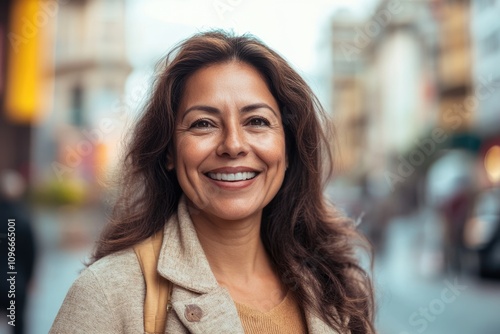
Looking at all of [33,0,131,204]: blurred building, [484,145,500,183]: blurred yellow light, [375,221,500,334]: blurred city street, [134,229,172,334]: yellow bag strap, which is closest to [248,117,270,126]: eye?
[134,229,172,334]: yellow bag strap

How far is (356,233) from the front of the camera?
2.76 metres

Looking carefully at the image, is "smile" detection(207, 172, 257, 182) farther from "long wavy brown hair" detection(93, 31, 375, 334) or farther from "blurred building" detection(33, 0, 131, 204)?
"blurred building" detection(33, 0, 131, 204)

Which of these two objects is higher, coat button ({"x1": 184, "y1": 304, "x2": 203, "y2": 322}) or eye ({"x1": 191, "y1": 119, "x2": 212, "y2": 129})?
eye ({"x1": 191, "y1": 119, "x2": 212, "y2": 129})

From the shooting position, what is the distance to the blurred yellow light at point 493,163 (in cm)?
1954

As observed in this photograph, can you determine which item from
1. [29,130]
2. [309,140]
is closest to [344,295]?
[309,140]

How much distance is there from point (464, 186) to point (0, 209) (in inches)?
443

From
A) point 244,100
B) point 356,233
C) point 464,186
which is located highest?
point 244,100

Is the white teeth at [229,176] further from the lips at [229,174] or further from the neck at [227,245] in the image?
the neck at [227,245]

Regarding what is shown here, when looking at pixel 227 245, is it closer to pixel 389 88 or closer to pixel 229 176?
pixel 229 176

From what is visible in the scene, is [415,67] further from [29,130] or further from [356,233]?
[356,233]

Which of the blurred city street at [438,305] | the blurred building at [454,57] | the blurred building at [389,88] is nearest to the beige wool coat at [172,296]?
the blurred city street at [438,305]

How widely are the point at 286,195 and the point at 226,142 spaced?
1.83 ft

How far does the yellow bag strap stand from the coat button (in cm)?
6

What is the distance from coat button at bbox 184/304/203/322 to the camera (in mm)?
2012
